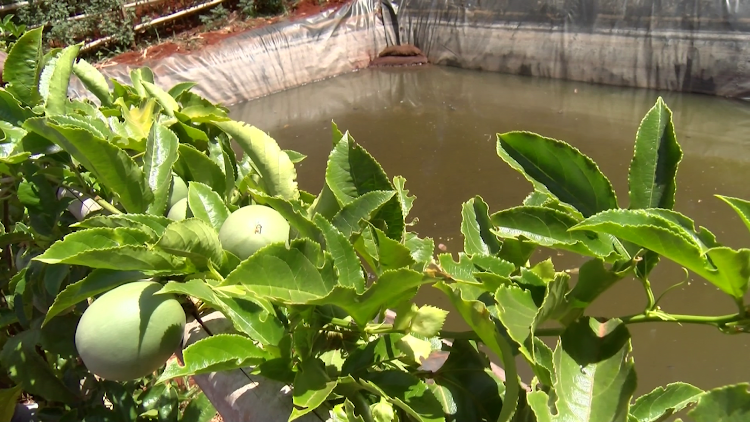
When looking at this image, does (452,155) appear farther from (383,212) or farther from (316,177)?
(383,212)

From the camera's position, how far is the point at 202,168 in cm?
82

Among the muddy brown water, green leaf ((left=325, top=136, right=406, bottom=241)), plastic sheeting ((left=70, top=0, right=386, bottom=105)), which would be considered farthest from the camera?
plastic sheeting ((left=70, top=0, right=386, bottom=105))

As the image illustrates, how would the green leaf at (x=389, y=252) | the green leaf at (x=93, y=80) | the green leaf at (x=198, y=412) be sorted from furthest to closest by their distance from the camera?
the green leaf at (x=198, y=412) < the green leaf at (x=93, y=80) < the green leaf at (x=389, y=252)

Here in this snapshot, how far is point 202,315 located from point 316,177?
12.9 feet

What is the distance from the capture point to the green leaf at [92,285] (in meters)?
0.65

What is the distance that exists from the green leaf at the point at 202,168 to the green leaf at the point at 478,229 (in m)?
0.37

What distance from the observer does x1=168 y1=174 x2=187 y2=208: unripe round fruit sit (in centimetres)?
85

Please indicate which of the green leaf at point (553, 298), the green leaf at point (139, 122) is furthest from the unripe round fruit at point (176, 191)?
the green leaf at point (553, 298)

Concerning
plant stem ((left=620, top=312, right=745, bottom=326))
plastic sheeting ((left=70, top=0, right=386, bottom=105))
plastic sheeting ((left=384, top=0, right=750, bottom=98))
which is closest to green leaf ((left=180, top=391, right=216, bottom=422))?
plant stem ((left=620, top=312, right=745, bottom=326))

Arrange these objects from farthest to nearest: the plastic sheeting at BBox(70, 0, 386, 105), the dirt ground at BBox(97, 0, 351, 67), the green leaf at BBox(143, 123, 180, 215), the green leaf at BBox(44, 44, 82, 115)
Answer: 1. the dirt ground at BBox(97, 0, 351, 67)
2. the plastic sheeting at BBox(70, 0, 386, 105)
3. the green leaf at BBox(44, 44, 82, 115)
4. the green leaf at BBox(143, 123, 180, 215)

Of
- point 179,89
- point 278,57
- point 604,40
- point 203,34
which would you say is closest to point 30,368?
point 179,89

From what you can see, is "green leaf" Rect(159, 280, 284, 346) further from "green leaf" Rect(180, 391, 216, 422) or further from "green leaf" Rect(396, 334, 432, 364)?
"green leaf" Rect(180, 391, 216, 422)

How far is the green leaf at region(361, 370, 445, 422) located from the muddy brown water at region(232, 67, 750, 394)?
6.34 ft

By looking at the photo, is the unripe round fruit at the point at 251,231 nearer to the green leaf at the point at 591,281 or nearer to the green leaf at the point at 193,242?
the green leaf at the point at 193,242
